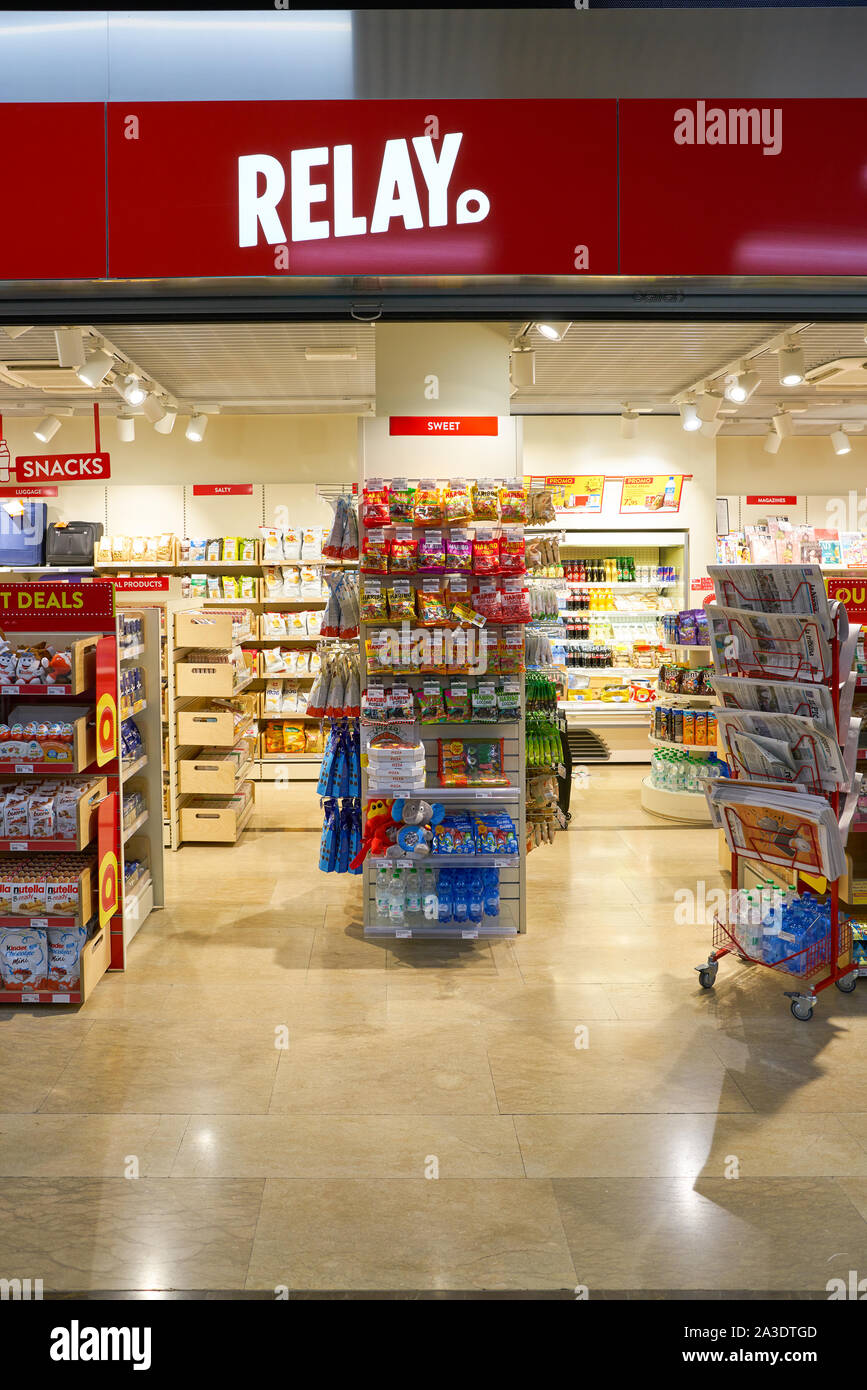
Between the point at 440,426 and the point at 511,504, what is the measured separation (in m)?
0.58

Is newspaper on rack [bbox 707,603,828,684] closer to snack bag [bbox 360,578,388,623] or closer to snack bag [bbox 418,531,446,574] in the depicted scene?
snack bag [bbox 418,531,446,574]

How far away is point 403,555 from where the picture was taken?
5230 mm

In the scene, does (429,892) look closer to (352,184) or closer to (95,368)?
(352,184)

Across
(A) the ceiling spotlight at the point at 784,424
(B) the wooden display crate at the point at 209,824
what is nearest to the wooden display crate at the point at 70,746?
(B) the wooden display crate at the point at 209,824

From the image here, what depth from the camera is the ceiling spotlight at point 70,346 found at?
20.9 ft

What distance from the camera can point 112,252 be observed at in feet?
9.92

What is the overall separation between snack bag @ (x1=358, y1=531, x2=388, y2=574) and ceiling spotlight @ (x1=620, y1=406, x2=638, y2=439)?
5666mm

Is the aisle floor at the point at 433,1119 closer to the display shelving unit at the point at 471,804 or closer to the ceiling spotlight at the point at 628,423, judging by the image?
the display shelving unit at the point at 471,804

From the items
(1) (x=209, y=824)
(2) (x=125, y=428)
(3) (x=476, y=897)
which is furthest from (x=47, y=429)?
(3) (x=476, y=897)

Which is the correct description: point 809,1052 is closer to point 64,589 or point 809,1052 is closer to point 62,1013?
point 62,1013

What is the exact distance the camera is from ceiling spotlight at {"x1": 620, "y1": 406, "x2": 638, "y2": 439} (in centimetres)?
1017

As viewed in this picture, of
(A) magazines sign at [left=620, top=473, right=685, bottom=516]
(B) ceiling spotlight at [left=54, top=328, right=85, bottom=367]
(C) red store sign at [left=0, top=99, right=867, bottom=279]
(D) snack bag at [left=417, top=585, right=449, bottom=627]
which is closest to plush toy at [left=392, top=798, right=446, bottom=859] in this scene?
(D) snack bag at [left=417, top=585, right=449, bottom=627]

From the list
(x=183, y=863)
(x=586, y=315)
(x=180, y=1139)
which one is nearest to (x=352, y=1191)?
(x=180, y=1139)

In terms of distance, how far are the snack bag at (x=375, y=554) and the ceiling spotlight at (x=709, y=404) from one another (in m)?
5.34
